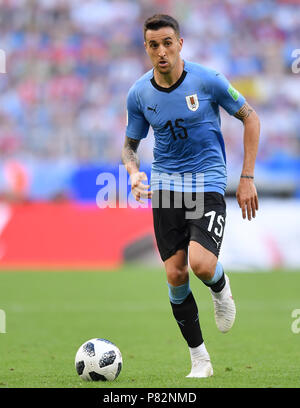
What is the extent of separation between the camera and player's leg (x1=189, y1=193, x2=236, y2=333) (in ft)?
18.8

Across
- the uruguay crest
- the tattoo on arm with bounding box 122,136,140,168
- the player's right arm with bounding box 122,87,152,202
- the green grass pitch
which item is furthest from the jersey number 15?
the green grass pitch

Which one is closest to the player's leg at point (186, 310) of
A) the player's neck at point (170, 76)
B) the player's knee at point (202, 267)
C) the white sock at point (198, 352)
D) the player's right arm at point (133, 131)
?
the white sock at point (198, 352)

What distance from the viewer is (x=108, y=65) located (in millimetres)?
22016

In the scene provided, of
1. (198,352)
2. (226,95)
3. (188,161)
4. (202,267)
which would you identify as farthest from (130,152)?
(198,352)

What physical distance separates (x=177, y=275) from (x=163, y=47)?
167 cm

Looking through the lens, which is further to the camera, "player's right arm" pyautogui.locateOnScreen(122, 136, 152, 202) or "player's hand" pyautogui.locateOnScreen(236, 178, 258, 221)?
"player's hand" pyautogui.locateOnScreen(236, 178, 258, 221)

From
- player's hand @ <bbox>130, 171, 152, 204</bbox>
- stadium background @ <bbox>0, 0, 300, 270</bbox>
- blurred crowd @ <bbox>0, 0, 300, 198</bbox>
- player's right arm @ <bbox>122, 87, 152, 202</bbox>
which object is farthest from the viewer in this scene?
blurred crowd @ <bbox>0, 0, 300, 198</bbox>

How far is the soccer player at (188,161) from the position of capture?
5848 millimetres

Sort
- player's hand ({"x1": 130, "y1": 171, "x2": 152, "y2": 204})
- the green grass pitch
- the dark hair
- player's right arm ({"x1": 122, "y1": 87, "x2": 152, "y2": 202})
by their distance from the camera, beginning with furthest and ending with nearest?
player's right arm ({"x1": 122, "y1": 87, "x2": 152, "y2": 202}) → the green grass pitch → the dark hair → player's hand ({"x1": 130, "y1": 171, "x2": 152, "y2": 204})

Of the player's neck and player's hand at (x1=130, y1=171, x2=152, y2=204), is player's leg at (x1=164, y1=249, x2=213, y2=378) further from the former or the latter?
the player's neck

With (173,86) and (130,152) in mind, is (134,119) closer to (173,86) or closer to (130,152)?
(130,152)

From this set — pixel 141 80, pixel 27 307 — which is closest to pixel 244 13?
pixel 27 307

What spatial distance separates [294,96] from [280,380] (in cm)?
1678

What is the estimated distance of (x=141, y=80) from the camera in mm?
6133
